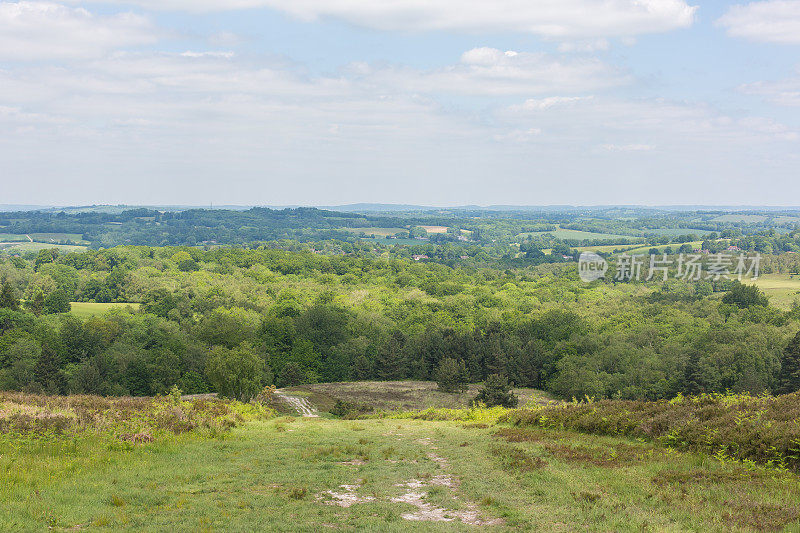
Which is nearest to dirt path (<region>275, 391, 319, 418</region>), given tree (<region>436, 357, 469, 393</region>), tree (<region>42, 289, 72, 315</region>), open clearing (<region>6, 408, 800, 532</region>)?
tree (<region>436, 357, 469, 393</region>)

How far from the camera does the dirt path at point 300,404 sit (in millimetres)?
38938

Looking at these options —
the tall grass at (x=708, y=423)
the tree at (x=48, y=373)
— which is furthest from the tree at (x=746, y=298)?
the tree at (x=48, y=373)

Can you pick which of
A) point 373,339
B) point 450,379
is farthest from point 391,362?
point 373,339

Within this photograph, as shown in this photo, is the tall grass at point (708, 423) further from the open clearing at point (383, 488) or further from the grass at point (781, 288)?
the grass at point (781, 288)

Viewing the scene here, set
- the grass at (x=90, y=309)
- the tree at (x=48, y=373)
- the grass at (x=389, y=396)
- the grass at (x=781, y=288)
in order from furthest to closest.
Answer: the grass at (x=781, y=288), the grass at (x=90, y=309), the tree at (x=48, y=373), the grass at (x=389, y=396)

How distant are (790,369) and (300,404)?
146 feet

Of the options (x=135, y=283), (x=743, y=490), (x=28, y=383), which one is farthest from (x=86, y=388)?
(x=135, y=283)

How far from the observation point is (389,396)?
4931cm

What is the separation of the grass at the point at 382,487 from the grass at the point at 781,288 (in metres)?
99.9

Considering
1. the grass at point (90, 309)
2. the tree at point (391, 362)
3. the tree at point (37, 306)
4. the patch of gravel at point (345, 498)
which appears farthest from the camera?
the grass at point (90, 309)

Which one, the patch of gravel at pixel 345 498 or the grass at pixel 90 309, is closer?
the patch of gravel at pixel 345 498

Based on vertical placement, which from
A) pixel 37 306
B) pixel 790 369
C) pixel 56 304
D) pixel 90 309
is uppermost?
pixel 790 369

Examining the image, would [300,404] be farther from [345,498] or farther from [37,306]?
[37,306]

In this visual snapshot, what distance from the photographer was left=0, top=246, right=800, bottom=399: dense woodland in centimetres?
5778
